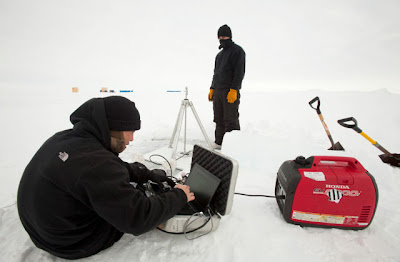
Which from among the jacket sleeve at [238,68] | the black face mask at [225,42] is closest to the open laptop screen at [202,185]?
the jacket sleeve at [238,68]

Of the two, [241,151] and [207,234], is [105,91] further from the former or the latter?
[207,234]


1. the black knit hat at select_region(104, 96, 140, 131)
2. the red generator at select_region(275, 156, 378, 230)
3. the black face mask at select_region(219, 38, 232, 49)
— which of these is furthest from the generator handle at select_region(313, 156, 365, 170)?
the black face mask at select_region(219, 38, 232, 49)

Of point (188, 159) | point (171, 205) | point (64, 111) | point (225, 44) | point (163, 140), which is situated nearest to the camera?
point (171, 205)

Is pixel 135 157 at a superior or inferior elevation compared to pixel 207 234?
superior

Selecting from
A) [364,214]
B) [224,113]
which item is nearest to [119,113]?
[364,214]

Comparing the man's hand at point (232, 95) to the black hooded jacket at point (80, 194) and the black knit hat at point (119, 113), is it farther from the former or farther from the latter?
the black hooded jacket at point (80, 194)

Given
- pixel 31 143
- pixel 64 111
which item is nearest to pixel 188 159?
pixel 31 143

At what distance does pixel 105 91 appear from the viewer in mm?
6316

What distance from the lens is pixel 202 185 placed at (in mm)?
1417

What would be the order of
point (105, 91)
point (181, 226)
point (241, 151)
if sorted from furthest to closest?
point (105, 91) < point (241, 151) < point (181, 226)

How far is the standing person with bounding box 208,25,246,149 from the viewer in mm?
3086

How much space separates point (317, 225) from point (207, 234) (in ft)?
2.71

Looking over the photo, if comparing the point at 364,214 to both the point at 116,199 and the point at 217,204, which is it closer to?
the point at 217,204

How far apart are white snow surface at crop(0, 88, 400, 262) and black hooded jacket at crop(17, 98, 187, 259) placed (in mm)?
298
